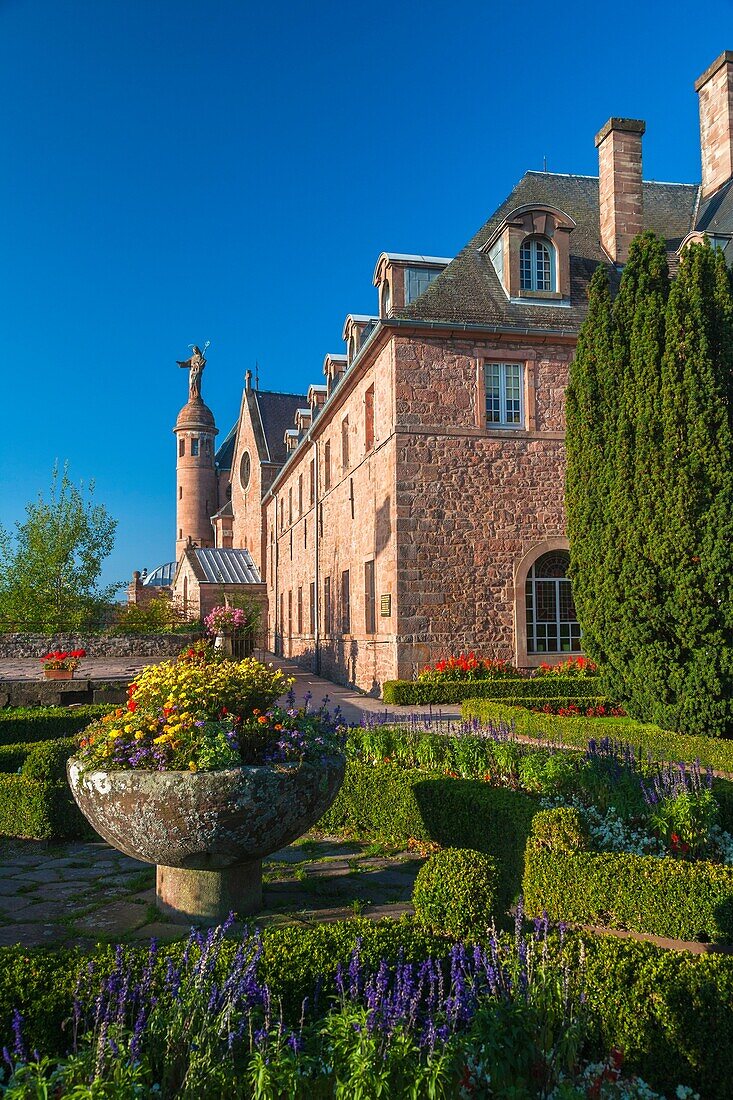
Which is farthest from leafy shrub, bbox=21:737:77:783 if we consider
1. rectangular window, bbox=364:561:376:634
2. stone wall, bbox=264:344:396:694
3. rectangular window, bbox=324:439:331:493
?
rectangular window, bbox=324:439:331:493

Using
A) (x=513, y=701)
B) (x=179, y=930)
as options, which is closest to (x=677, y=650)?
(x=513, y=701)

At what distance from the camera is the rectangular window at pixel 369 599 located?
19234 millimetres

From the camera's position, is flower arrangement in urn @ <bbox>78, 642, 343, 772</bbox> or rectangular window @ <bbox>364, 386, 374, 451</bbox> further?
rectangular window @ <bbox>364, 386, 374, 451</bbox>

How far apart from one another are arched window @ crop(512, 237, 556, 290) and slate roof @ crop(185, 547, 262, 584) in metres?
23.6

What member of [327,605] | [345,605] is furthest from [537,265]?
[327,605]

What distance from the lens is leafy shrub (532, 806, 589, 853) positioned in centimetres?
453

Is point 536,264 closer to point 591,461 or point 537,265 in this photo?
point 537,265

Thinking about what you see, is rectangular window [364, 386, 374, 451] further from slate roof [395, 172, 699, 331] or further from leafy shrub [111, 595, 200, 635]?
leafy shrub [111, 595, 200, 635]

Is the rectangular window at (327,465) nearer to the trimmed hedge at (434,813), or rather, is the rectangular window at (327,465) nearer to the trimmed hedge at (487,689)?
the trimmed hedge at (487,689)

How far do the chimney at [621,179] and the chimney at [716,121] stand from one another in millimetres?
2244

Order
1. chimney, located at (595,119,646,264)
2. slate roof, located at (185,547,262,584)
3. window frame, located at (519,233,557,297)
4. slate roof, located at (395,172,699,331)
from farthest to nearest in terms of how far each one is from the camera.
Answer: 1. slate roof, located at (185,547,262,584)
2. chimney, located at (595,119,646,264)
3. window frame, located at (519,233,557,297)
4. slate roof, located at (395,172,699,331)

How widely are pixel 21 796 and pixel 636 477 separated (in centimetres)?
843

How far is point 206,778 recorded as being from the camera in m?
4.17

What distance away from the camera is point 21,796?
679 centimetres
